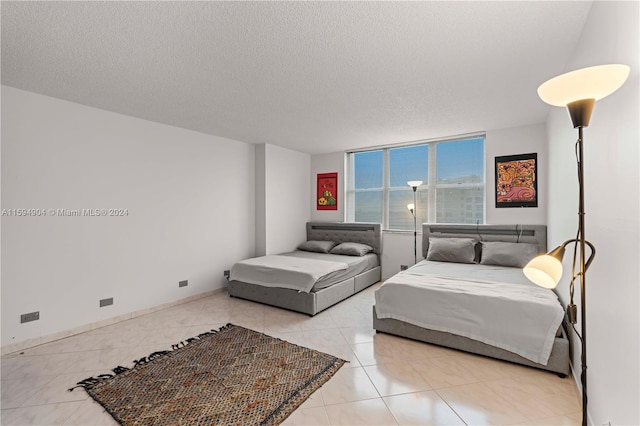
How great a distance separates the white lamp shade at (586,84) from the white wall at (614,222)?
118mm

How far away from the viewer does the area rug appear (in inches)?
73.5

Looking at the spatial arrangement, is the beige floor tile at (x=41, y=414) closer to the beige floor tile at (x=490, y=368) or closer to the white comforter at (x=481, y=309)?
the white comforter at (x=481, y=309)

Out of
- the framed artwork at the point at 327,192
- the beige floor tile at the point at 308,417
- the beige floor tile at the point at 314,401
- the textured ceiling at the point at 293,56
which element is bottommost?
the beige floor tile at the point at 314,401

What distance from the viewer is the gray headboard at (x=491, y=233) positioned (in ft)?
13.1

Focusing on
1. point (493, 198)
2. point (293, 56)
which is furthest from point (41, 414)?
point (493, 198)

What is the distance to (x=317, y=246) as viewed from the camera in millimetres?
5441

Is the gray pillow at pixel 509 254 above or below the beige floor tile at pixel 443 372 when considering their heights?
above

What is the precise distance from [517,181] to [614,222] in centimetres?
321

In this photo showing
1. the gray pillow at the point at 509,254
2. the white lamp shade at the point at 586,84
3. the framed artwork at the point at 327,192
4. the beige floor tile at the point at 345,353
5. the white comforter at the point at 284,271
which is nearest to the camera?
the white lamp shade at the point at 586,84

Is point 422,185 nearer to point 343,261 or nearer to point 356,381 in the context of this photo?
point 343,261

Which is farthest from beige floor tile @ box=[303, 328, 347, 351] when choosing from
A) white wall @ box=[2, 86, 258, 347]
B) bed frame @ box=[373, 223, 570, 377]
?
white wall @ box=[2, 86, 258, 347]

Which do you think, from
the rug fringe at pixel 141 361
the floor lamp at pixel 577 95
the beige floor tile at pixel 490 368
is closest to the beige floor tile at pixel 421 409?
the beige floor tile at pixel 490 368

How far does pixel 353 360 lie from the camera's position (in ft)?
8.33

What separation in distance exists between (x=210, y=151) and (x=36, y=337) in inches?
118
